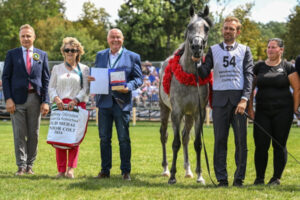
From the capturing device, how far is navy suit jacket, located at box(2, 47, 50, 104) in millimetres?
6648

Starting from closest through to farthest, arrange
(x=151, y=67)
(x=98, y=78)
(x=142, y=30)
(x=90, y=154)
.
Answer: (x=98, y=78)
(x=90, y=154)
(x=151, y=67)
(x=142, y=30)

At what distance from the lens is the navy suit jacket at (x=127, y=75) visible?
6410mm

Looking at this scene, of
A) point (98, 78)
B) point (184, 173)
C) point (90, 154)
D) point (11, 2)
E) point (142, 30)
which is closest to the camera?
point (98, 78)

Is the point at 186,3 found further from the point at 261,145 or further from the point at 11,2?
the point at 261,145

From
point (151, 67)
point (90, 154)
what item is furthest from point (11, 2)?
point (90, 154)

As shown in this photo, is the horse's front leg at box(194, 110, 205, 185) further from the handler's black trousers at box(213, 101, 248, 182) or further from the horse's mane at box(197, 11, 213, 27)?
the horse's mane at box(197, 11, 213, 27)

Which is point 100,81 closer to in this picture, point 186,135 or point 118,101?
point 118,101

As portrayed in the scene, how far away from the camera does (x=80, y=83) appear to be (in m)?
6.58

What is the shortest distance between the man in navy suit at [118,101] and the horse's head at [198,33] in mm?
1063

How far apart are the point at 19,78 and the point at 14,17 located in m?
45.9

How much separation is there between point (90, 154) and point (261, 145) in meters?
4.94

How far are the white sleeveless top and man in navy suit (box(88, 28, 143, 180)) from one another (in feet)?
4.62

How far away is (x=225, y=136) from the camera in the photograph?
231 inches

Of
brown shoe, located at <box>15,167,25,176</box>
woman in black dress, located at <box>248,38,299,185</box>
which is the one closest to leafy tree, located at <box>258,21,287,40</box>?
woman in black dress, located at <box>248,38,299,185</box>
